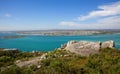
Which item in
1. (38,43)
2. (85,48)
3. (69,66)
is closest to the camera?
(69,66)

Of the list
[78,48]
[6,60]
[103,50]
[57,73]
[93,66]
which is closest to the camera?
[57,73]

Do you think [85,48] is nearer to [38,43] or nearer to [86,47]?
[86,47]

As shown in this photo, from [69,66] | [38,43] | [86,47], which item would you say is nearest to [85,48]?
[86,47]

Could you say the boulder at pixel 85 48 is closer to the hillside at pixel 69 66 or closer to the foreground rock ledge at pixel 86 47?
the foreground rock ledge at pixel 86 47

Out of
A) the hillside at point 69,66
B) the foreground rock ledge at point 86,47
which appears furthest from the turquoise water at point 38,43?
the hillside at point 69,66

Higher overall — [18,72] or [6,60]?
[18,72]

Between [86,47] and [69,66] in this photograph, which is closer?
[69,66]

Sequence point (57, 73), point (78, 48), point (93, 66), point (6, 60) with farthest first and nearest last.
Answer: point (78, 48), point (6, 60), point (93, 66), point (57, 73)

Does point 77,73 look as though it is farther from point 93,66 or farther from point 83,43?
point 83,43

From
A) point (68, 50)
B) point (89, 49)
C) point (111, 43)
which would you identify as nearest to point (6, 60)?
point (68, 50)

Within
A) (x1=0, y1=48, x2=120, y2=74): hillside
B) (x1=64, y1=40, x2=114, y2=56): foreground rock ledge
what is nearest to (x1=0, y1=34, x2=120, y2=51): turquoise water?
(x1=64, y1=40, x2=114, y2=56): foreground rock ledge

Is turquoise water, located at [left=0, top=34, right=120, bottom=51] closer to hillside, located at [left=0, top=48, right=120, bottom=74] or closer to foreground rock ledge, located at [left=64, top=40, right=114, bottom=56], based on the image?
foreground rock ledge, located at [left=64, top=40, right=114, bottom=56]
